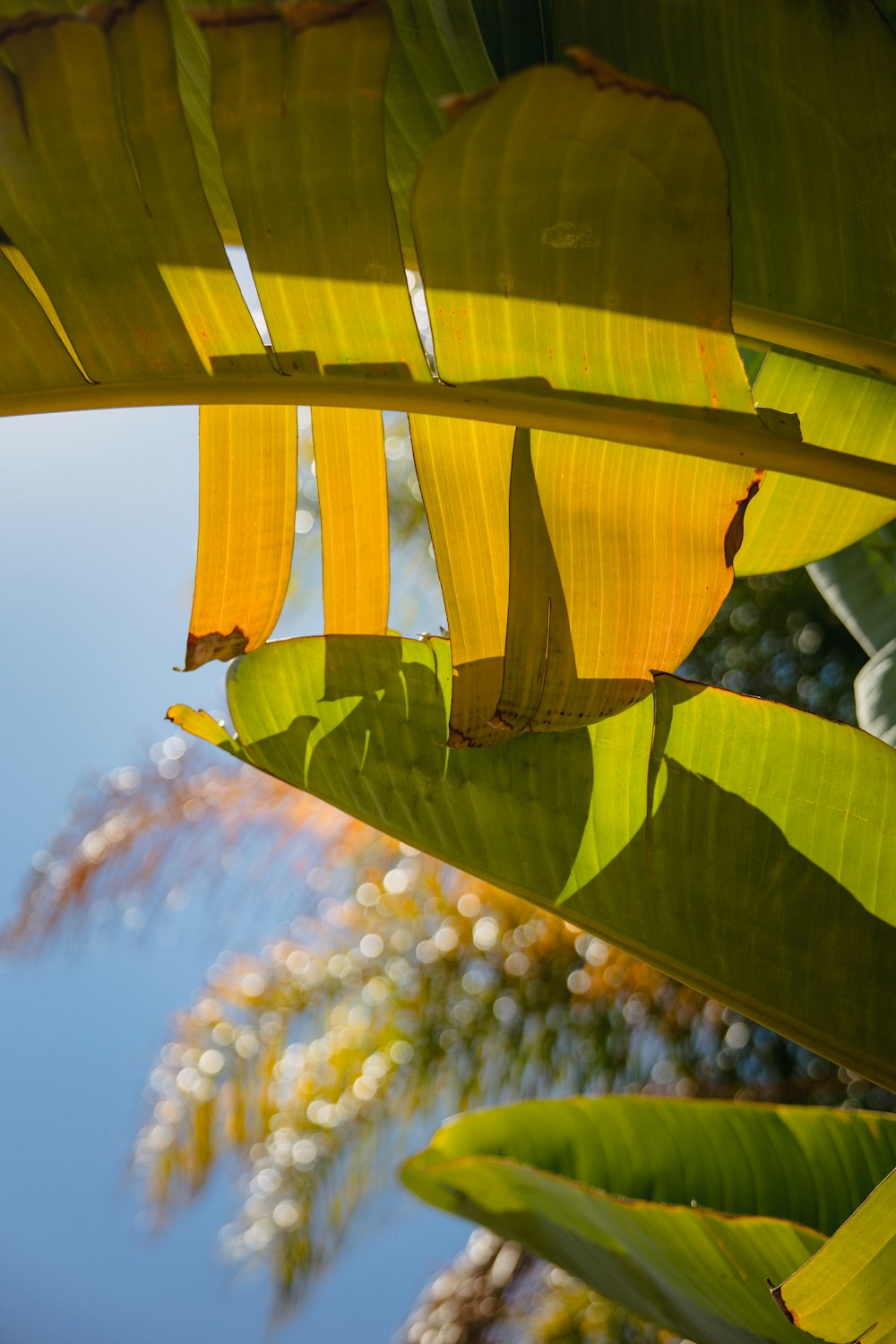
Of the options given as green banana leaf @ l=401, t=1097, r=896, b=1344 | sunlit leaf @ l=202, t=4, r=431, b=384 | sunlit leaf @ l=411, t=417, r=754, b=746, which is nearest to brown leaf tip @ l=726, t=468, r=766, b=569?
sunlit leaf @ l=411, t=417, r=754, b=746

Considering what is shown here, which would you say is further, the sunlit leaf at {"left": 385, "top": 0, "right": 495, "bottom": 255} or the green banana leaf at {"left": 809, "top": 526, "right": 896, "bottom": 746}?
the green banana leaf at {"left": 809, "top": 526, "right": 896, "bottom": 746}

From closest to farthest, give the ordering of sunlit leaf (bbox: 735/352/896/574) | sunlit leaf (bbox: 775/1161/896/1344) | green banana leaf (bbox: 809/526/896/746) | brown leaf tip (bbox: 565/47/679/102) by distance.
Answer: brown leaf tip (bbox: 565/47/679/102) → sunlit leaf (bbox: 775/1161/896/1344) → sunlit leaf (bbox: 735/352/896/574) → green banana leaf (bbox: 809/526/896/746)

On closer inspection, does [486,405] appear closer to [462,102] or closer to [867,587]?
[462,102]

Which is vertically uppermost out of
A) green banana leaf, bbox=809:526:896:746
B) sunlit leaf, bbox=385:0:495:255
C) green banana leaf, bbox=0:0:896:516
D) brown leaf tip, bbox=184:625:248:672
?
sunlit leaf, bbox=385:0:495:255

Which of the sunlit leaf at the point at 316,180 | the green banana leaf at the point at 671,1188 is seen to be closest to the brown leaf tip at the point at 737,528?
the sunlit leaf at the point at 316,180

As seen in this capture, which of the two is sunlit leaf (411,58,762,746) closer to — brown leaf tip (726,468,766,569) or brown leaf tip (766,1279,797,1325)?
brown leaf tip (726,468,766,569)

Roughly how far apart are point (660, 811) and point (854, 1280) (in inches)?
6.6

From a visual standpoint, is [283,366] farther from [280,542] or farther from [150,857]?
[150,857]

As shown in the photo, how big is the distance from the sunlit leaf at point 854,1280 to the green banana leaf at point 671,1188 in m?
0.02

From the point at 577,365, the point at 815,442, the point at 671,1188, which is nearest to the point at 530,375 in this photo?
the point at 577,365

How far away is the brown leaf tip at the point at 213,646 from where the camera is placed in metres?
0.35

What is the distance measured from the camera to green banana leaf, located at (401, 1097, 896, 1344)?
1.18 ft

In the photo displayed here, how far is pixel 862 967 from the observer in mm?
362

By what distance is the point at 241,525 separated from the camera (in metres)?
0.34
